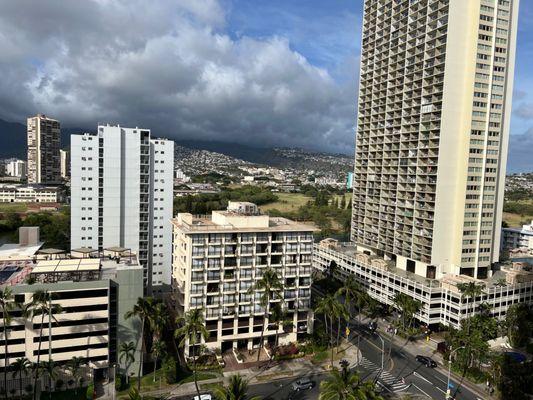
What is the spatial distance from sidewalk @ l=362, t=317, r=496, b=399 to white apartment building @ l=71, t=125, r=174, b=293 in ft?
192

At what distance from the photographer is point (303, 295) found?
8088 cm

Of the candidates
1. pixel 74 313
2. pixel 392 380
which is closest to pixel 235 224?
pixel 74 313

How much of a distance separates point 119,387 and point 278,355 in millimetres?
27345

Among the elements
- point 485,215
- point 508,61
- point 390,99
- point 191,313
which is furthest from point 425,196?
point 191,313

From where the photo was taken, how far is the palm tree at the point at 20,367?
186ft

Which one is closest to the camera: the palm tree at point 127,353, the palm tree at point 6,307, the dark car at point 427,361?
the palm tree at point 6,307

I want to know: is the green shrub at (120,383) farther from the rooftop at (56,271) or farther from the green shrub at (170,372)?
the rooftop at (56,271)

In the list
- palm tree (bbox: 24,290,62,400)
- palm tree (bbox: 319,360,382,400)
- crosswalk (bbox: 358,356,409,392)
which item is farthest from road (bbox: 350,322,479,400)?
palm tree (bbox: 24,290,62,400)

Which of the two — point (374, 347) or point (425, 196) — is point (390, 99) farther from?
point (374, 347)

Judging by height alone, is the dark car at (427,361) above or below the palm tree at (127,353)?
below

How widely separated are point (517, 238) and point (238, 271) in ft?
414

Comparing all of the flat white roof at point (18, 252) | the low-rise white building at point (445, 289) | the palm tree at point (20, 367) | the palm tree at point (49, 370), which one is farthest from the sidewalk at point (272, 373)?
the flat white roof at point (18, 252)

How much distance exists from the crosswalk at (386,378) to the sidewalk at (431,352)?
563cm

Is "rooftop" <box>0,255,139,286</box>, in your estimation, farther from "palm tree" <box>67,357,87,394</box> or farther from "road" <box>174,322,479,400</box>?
"road" <box>174,322,479,400</box>
